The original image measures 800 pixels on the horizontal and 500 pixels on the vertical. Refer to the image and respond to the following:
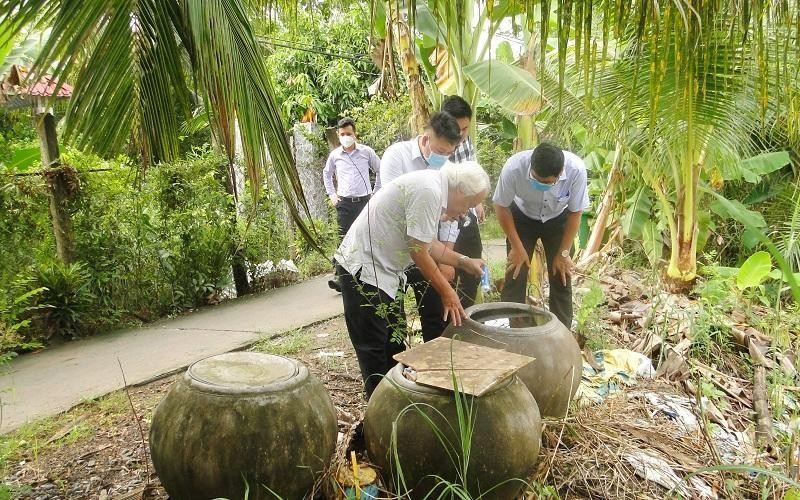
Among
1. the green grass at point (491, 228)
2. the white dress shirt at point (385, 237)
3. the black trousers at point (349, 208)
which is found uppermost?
the white dress shirt at point (385, 237)

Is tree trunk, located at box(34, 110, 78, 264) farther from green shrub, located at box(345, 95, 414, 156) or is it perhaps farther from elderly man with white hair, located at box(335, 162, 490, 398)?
green shrub, located at box(345, 95, 414, 156)

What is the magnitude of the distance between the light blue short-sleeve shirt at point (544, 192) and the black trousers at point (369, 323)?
1.56 metres

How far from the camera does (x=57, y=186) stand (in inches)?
222

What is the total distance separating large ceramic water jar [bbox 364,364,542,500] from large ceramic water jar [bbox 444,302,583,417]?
53cm

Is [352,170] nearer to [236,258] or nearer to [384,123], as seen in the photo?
[236,258]

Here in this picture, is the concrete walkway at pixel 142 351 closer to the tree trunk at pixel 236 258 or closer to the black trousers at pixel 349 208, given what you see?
the tree trunk at pixel 236 258

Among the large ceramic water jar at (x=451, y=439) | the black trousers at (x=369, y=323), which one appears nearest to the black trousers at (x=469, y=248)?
the black trousers at (x=369, y=323)

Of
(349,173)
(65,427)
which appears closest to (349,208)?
(349,173)

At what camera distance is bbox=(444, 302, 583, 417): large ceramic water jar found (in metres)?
3.41

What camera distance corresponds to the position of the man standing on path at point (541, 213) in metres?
4.60

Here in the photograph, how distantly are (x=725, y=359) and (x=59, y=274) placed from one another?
568 centimetres

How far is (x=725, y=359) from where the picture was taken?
5.27 meters

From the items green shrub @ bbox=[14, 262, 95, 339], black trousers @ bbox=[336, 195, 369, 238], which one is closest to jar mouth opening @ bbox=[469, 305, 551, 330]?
black trousers @ bbox=[336, 195, 369, 238]

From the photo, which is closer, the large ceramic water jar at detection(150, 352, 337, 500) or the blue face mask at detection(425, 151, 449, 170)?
the large ceramic water jar at detection(150, 352, 337, 500)
